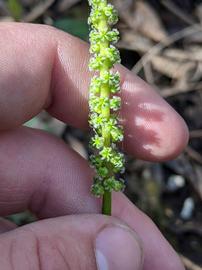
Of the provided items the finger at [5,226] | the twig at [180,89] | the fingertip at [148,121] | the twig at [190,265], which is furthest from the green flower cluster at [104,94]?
the twig at [180,89]

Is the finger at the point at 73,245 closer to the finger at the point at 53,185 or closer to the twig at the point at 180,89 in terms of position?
the finger at the point at 53,185

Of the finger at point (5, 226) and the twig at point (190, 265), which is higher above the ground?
the finger at point (5, 226)

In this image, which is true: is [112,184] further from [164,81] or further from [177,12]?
[177,12]

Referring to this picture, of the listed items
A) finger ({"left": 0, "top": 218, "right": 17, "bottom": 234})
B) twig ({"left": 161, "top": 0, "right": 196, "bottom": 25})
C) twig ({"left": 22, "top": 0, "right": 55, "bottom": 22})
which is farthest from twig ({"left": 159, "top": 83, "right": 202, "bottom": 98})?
finger ({"left": 0, "top": 218, "right": 17, "bottom": 234})

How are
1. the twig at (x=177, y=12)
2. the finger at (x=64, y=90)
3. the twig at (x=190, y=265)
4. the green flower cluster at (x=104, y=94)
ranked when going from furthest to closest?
the twig at (x=177, y=12), the twig at (x=190, y=265), the finger at (x=64, y=90), the green flower cluster at (x=104, y=94)

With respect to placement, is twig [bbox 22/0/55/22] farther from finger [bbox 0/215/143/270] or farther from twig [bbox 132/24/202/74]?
finger [bbox 0/215/143/270]

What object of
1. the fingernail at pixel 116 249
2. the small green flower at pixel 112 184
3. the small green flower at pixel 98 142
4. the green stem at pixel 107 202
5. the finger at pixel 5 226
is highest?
the small green flower at pixel 98 142

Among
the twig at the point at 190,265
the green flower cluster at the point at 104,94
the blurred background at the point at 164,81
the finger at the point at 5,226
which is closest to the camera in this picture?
the green flower cluster at the point at 104,94
